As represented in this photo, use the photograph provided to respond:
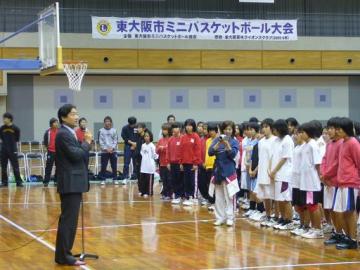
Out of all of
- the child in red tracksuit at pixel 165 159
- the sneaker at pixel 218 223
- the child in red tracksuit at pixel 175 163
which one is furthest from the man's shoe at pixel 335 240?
the child in red tracksuit at pixel 165 159

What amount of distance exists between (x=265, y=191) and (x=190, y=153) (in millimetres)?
2994

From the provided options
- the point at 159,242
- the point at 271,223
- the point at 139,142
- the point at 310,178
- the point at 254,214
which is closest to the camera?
the point at 159,242

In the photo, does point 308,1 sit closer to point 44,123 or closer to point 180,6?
point 180,6

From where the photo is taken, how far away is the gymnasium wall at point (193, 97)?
70.9 feet

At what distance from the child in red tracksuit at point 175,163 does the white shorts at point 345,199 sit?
16.2 feet

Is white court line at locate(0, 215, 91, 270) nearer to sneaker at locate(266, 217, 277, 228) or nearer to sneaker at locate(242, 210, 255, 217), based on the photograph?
sneaker at locate(266, 217, 277, 228)

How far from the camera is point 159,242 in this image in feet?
26.9

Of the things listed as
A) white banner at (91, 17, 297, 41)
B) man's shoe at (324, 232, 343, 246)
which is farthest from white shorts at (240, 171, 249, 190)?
white banner at (91, 17, 297, 41)

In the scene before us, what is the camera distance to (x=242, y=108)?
909 inches

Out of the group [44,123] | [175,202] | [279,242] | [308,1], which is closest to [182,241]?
[279,242]

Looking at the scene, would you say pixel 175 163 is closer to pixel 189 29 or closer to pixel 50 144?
pixel 50 144

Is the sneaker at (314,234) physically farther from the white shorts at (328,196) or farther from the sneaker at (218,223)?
the sneaker at (218,223)

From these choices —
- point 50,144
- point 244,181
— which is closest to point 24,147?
point 50,144

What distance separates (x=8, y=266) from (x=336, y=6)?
1964 cm
